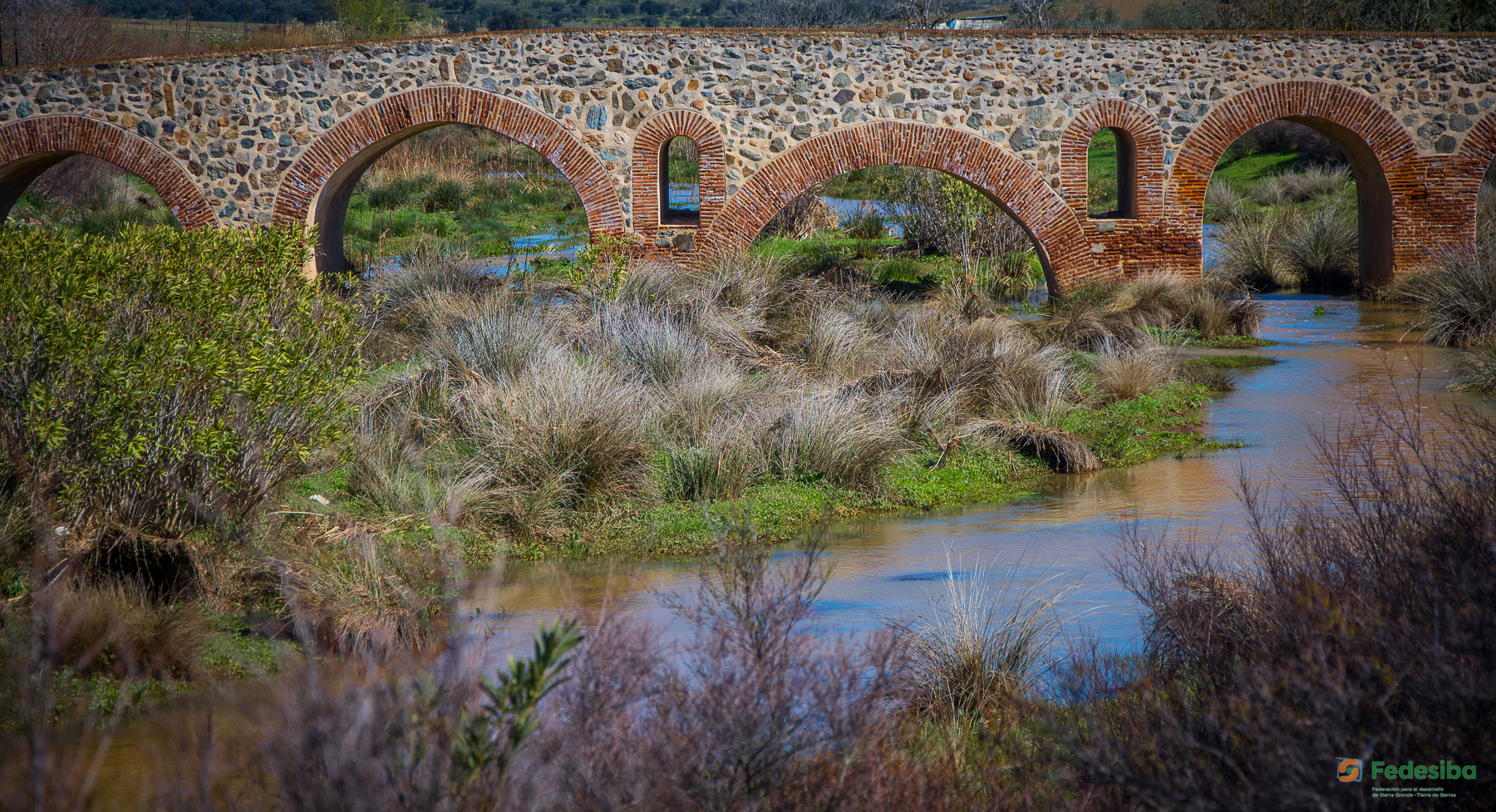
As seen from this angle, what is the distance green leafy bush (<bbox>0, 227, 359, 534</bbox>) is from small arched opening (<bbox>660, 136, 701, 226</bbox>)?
10.6 m

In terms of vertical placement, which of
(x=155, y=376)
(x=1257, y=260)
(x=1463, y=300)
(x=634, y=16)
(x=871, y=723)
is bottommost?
(x=871, y=723)

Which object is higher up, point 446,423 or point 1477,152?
point 1477,152

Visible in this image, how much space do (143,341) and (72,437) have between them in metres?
0.58

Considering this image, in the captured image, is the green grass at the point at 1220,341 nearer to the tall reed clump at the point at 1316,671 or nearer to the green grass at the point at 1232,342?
the green grass at the point at 1232,342

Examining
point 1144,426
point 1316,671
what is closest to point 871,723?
point 1316,671

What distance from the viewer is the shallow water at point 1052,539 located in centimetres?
585

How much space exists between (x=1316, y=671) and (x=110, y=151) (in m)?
17.1

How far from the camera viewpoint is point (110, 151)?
16.1 meters

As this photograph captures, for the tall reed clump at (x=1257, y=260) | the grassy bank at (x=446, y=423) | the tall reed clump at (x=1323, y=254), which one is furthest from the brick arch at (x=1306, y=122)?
the grassy bank at (x=446, y=423)

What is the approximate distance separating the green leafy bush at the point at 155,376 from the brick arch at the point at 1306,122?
13950 mm

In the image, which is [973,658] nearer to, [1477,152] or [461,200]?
[1477,152]

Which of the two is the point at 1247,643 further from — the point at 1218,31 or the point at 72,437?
the point at 1218,31

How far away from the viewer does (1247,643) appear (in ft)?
12.6

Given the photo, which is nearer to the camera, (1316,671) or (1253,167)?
(1316,671)
